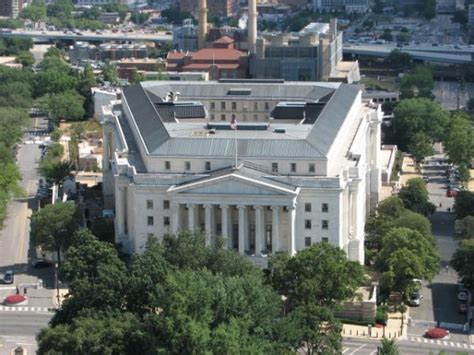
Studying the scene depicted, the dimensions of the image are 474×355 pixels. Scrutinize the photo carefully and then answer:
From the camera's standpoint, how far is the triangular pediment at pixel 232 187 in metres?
116

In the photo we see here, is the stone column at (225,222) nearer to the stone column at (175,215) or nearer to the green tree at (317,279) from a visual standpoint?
the stone column at (175,215)

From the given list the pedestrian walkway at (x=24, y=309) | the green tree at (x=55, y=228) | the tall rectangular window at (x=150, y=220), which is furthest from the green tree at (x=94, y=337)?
the green tree at (x=55, y=228)

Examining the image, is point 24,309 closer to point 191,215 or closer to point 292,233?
point 191,215

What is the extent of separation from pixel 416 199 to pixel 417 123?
4658cm

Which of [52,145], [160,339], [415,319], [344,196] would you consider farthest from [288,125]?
[52,145]

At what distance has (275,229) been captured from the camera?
117 m

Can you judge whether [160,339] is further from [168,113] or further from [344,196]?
[168,113]

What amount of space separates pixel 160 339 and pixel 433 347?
25.5 metres

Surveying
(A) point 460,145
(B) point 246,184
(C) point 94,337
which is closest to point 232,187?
(B) point 246,184

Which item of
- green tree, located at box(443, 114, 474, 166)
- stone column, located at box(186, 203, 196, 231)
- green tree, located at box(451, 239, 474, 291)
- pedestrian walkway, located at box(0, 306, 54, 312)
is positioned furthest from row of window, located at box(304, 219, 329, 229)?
green tree, located at box(443, 114, 474, 166)

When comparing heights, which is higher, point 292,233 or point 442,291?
point 292,233

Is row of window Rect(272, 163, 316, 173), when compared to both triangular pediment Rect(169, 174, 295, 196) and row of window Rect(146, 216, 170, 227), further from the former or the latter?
row of window Rect(146, 216, 170, 227)

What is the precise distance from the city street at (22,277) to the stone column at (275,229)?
65.3ft

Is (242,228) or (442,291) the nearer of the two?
(242,228)
